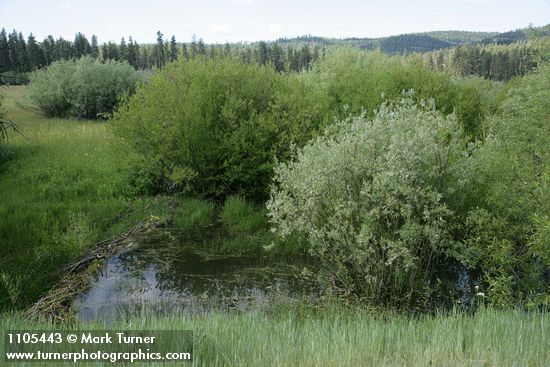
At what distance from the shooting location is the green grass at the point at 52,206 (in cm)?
921

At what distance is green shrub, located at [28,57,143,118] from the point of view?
3091 centimetres

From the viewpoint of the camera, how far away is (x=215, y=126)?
1509 centimetres

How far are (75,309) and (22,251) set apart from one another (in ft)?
9.34

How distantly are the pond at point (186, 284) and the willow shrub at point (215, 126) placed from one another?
3982 mm

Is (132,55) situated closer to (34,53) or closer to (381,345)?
(34,53)

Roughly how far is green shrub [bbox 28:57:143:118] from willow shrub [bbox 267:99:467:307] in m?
25.0

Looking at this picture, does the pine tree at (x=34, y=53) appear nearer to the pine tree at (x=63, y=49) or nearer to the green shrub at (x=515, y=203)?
the pine tree at (x=63, y=49)

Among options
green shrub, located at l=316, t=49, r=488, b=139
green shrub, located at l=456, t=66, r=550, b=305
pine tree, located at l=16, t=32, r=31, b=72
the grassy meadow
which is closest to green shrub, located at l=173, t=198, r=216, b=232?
the grassy meadow

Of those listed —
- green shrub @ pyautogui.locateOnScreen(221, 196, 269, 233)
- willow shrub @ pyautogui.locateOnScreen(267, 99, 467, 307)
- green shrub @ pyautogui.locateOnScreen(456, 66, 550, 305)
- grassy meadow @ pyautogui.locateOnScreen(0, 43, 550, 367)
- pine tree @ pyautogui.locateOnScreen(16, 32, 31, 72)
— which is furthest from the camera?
pine tree @ pyautogui.locateOnScreen(16, 32, 31, 72)

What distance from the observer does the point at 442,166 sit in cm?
856

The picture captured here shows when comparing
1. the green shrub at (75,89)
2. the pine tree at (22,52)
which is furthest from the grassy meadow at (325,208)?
the pine tree at (22,52)

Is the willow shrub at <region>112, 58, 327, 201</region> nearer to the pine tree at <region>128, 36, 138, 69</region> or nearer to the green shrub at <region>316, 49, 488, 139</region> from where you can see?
the green shrub at <region>316, 49, 488, 139</region>

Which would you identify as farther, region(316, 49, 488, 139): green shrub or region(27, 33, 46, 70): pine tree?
region(27, 33, 46, 70): pine tree

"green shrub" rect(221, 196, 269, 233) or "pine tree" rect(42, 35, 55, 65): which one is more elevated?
"pine tree" rect(42, 35, 55, 65)
